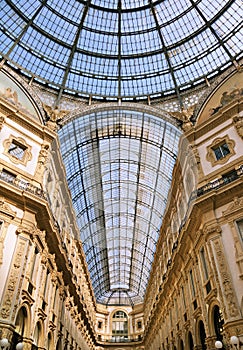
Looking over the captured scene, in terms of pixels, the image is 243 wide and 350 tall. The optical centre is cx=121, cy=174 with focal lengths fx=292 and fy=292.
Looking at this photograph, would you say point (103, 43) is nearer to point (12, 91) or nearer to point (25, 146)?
point (12, 91)

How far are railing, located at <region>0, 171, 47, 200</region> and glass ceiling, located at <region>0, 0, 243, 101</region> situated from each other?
39.5ft

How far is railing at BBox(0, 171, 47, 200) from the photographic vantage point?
1914cm

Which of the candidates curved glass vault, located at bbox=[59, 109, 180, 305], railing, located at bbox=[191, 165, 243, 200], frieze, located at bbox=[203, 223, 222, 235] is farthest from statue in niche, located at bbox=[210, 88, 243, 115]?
frieze, located at bbox=[203, 223, 222, 235]

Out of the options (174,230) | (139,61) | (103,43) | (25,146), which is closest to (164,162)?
(174,230)

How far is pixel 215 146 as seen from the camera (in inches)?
880

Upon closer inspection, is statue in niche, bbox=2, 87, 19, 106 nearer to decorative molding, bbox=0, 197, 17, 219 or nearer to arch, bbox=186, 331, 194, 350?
decorative molding, bbox=0, 197, 17, 219

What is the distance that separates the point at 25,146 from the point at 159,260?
81.3ft

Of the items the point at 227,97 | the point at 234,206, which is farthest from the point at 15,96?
the point at 234,206

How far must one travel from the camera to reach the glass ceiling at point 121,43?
26.6 metres

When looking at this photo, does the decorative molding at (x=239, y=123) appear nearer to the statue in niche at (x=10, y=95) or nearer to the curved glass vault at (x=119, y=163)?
the curved glass vault at (x=119, y=163)

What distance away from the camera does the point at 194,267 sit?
21359mm

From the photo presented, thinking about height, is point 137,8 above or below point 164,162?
above

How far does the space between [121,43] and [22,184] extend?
62.6ft

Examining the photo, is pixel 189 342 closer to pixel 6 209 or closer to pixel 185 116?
pixel 6 209
